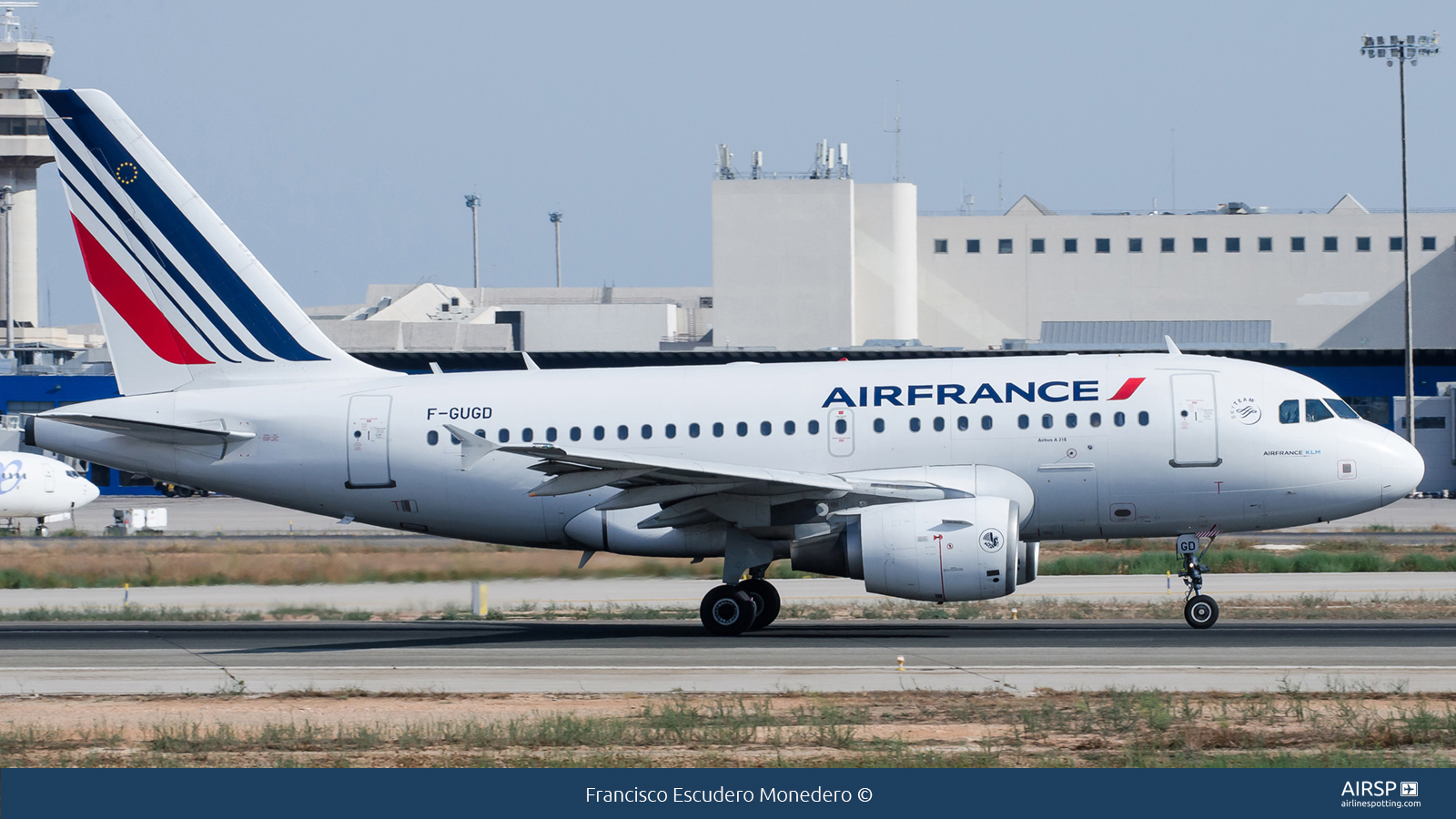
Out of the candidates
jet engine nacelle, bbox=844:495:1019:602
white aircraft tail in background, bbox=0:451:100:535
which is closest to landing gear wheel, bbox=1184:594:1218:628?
jet engine nacelle, bbox=844:495:1019:602

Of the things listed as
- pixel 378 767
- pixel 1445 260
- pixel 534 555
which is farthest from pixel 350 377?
pixel 1445 260

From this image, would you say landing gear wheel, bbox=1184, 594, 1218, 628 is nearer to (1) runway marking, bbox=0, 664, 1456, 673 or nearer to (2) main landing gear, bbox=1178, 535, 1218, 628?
(2) main landing gear, bbox=1178, 535, 1218, 628

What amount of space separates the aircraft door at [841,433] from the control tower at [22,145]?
13943 centimetres

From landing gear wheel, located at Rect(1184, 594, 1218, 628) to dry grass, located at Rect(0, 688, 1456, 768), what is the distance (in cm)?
682

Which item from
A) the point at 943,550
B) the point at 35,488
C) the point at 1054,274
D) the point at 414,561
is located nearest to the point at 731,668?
the point at 943,550

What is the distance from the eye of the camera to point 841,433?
24.9m

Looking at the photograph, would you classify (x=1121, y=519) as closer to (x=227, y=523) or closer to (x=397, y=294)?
(x=227, y=523)

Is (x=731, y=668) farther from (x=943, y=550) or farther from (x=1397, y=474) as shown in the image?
(x=1397, y=474)

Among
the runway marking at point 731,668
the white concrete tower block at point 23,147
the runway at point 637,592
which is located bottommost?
the runway at point 637,592

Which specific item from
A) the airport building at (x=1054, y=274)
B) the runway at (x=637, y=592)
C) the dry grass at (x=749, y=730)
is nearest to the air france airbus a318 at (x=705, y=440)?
the runway at (x=637, y=592)

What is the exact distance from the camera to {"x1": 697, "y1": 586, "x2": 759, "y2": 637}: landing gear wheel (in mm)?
24703

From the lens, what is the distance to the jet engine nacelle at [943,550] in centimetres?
2233

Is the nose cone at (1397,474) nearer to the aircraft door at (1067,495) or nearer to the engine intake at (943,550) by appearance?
the aircraft door at (1067,495)

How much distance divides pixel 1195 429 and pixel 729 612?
799cm
